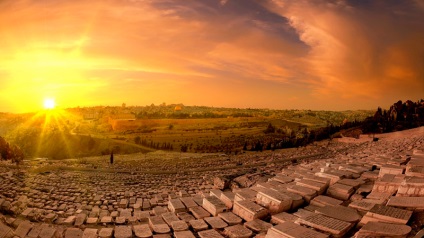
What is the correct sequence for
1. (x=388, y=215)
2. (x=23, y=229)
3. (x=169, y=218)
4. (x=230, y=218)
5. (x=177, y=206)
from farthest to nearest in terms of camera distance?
(x=23, y=229), (x=177, y=206), (x=169, y=218), (x=230, y=218), (x=388, y=215)

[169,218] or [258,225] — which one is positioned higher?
[258,225]

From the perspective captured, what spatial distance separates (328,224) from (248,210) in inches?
57.0

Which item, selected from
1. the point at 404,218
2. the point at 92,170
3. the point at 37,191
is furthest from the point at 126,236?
the point at 92,170

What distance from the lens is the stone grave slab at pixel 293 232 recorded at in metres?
3.75

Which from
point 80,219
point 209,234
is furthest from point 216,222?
point 80,219

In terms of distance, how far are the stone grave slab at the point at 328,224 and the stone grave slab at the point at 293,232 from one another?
0.17 metres

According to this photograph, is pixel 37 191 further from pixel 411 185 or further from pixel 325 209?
pixel 411 185

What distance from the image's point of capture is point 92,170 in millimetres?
17688

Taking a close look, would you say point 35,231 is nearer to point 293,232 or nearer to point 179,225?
point 179,225

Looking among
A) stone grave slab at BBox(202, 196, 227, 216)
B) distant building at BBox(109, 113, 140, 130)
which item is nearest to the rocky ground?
stone grave slab at BBox(202, 196, 227, 216)

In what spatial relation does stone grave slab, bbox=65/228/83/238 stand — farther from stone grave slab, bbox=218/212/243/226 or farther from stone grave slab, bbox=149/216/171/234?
stone grave slab, bbox=218/212/243/226

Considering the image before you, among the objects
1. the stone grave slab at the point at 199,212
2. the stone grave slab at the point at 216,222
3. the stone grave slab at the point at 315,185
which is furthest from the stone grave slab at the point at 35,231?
the stone grave slab at the point at 315,185

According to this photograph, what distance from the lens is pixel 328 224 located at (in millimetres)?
4051

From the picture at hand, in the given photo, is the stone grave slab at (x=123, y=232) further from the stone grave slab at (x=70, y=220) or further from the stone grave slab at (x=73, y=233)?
the stone grave slab at (x=70, y=220)
